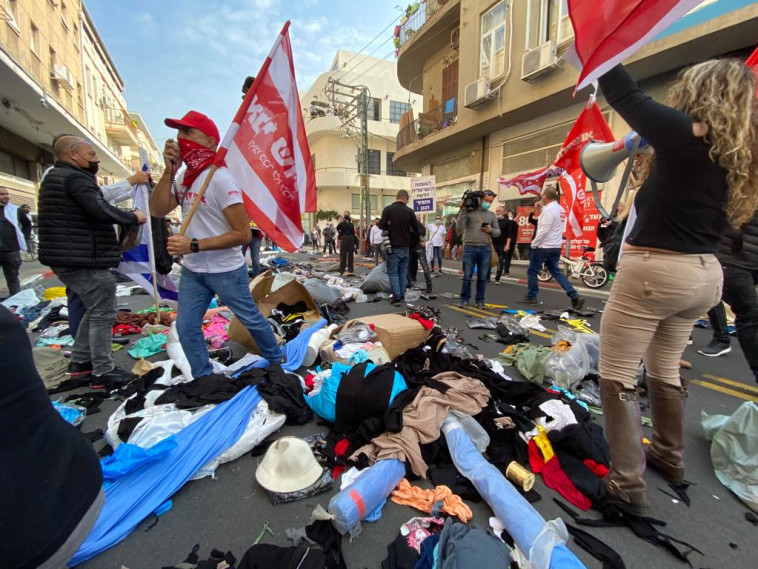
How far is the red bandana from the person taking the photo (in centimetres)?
265

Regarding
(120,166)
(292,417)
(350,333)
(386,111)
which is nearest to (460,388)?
(292,417)

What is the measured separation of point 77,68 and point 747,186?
31.9 meters

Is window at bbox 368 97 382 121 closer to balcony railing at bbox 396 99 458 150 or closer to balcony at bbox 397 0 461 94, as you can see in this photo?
balcony at bbox 397 0 461 94

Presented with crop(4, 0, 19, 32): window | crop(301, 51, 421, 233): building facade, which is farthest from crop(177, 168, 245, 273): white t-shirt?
crop(301, 51, 421, 233): building facade

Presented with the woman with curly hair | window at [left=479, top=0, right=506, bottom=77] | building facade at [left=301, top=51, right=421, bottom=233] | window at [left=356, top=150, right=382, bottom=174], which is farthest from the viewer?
window at [left=356, top=150, right=382, bottom=174]

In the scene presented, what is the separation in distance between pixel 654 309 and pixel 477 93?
14120 mm

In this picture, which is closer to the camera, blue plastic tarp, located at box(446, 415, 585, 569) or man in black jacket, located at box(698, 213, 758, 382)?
blue plastic tarp, located at box(446, 415, 585, 569)

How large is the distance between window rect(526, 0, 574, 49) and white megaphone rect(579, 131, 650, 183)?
1191cm

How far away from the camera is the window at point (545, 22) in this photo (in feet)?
36.7

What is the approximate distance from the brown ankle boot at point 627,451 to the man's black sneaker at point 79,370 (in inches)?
166

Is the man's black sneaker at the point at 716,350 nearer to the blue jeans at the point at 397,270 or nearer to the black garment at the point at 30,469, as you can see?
the blue jeans at the point at 397,270

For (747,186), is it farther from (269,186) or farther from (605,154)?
(269,186)

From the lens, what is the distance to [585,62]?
5.56 ft

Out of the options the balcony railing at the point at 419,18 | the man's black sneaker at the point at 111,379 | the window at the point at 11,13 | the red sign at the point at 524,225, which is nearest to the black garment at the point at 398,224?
the man's black sneaker at the point at 111,379
